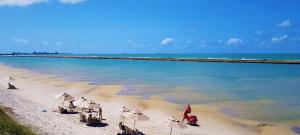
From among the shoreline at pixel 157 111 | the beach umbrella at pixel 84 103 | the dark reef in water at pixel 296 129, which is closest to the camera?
the shoreline at pixel 157 111

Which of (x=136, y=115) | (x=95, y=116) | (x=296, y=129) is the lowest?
(x=296, y=129)

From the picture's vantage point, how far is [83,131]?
15.2m

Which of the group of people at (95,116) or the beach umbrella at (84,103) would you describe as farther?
the beach umbrella at (84,103)

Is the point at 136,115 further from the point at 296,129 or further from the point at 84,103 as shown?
the point at 296,129

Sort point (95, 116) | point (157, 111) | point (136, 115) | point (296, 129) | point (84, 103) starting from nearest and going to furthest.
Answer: point (136, 115) → point (296, 129) → point (84, 103) → point (95, 116) → point (157, 111)

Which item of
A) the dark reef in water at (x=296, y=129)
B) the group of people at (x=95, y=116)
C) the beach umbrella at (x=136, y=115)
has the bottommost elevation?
the dark reef in water at (x=296, y=129)

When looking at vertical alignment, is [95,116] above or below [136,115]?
below

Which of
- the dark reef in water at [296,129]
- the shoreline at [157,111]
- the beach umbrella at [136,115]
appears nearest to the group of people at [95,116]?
the beach umbrella at [136,115]

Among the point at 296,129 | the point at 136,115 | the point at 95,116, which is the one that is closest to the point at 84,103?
the point at 95,116

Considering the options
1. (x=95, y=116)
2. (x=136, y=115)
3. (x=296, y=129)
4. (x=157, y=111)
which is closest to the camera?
(x=136, y=115)

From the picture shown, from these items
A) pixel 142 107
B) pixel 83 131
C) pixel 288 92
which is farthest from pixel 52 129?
pixel 288 92

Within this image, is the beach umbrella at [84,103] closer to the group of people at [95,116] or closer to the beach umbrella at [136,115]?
the group of people at [95,116]

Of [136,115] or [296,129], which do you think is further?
[296,129]

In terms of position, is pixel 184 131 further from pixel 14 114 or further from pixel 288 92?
pixel 288 92
